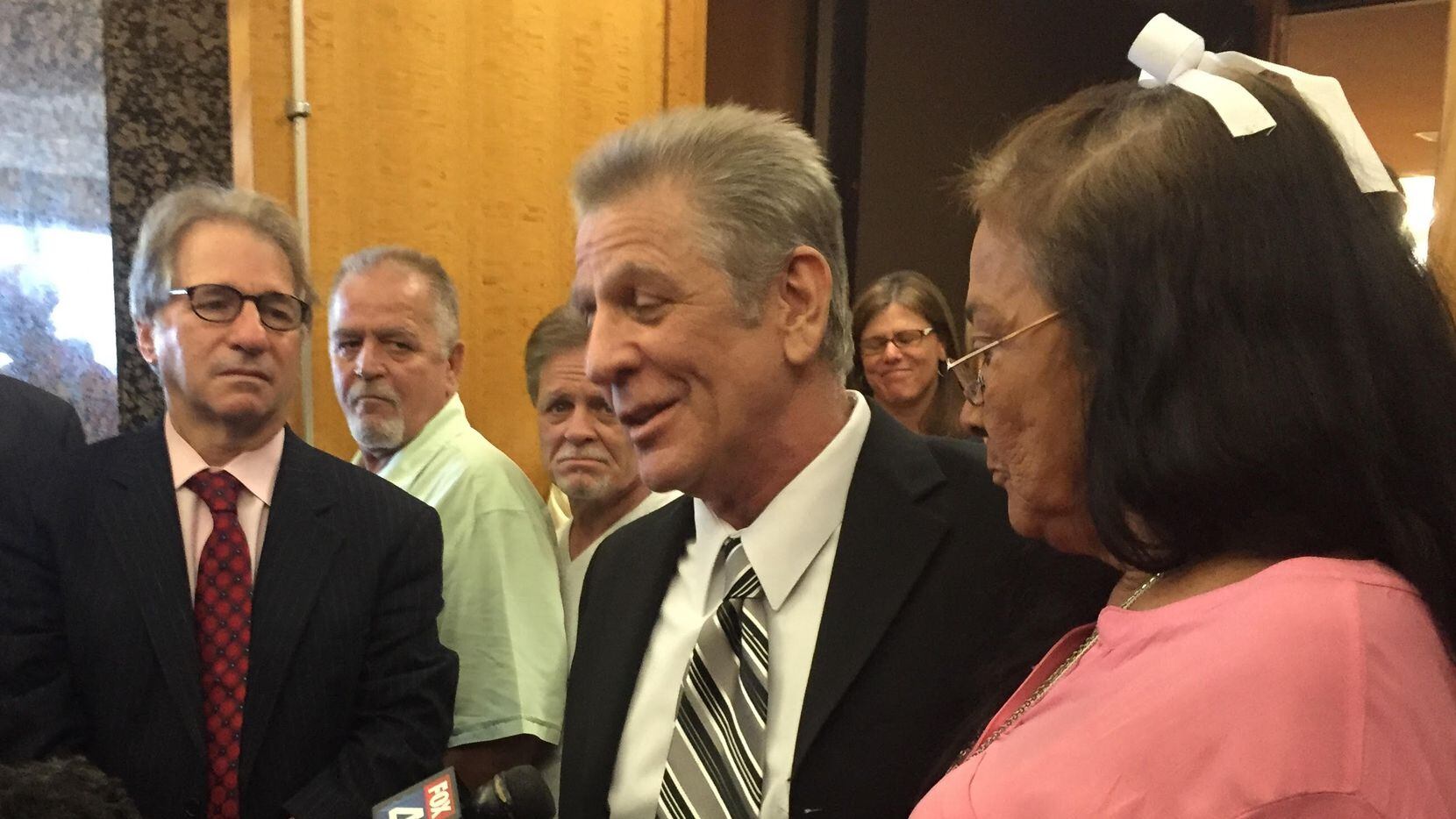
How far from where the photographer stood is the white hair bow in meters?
0.83

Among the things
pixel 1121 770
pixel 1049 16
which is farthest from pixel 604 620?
pixel 1049 16

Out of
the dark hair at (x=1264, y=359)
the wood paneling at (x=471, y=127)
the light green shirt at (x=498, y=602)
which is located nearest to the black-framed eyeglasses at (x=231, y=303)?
the light green shirt at (x=498, y=602)

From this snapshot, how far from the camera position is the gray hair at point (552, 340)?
2.67 m

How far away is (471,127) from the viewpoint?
11.1 ft

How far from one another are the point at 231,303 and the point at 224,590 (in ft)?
1.62

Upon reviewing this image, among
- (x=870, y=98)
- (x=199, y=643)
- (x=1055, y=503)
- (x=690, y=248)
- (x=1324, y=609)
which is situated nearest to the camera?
(x=1324, y=609)

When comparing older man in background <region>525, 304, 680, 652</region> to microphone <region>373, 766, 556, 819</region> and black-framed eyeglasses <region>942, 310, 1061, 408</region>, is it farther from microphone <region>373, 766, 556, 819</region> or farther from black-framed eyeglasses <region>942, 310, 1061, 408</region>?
black-framed eyeglasses <region>942, 310, 1061, 408</region>

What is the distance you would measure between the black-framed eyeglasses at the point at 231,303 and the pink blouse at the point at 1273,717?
5.35ft

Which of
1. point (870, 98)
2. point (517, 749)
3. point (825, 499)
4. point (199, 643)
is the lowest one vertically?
point (517, 749)

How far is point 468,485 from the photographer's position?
2340mm

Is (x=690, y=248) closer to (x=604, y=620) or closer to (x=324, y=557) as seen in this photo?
(x=604, y=620)

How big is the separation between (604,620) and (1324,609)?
1008mm

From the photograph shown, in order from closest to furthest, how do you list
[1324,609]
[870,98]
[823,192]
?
[1324,609] → [823,192] → [870,98]

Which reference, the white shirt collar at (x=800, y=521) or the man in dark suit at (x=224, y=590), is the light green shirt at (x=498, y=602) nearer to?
the man in dark suit at (x=224, y=590)
